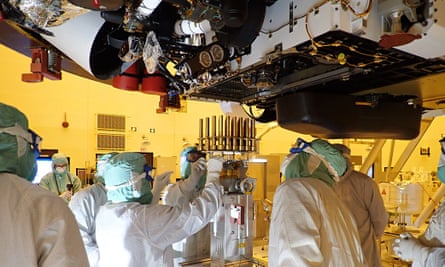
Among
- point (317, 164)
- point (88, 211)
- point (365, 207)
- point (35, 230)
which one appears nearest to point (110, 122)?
point (88, 211)

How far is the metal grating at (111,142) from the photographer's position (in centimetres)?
581

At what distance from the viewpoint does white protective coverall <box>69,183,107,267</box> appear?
2.28 metres

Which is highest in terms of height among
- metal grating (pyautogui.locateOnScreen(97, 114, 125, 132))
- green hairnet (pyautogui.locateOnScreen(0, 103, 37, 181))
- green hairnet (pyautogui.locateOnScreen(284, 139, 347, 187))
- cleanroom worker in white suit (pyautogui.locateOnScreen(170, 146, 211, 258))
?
metal grating (pyautogui.locateOnScreen(97, 114, 125, 132))

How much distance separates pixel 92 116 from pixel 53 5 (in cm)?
507

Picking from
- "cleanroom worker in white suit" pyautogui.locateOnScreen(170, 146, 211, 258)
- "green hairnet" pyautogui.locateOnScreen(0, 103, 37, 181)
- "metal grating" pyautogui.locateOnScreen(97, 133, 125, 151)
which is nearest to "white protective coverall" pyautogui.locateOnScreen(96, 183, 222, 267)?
"green hairnet" pyautogui.locateOnScreen(0, 103, 37, 181)

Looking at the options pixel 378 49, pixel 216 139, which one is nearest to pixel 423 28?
pixel 378 49

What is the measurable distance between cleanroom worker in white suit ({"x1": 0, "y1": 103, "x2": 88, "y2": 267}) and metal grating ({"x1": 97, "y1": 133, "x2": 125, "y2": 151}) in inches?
197

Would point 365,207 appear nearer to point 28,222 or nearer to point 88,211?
point 88,211

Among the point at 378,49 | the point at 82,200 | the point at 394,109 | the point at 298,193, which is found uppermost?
the point at 378,49

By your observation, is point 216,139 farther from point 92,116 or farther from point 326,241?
point 92,116

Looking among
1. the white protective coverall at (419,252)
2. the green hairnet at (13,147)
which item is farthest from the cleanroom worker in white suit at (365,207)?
the green hairnet at (13,147)

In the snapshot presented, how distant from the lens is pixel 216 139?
2375 millimetres

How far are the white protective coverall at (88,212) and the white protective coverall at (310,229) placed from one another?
4.39 feet

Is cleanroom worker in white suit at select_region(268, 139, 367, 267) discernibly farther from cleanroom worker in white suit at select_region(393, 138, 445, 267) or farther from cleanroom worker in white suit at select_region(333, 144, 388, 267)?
cleanroom worker in white suit at select_region(333, 144, 388, 267)
